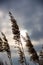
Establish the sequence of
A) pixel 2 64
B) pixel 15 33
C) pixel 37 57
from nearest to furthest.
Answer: pixel 37 57 → pixel 15 33 → pixel 2 64

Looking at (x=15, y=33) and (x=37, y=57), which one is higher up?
(x=15, y=33)

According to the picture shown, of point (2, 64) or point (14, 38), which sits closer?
point (14, 38)

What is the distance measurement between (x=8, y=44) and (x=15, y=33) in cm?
144

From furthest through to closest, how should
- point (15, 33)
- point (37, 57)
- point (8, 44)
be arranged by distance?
point (8, 44), point (15, 33), point (37, 57)

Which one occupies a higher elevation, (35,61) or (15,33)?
(15,33)

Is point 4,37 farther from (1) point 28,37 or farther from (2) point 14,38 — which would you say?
(1) point 28,37

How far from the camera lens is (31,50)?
41.1 feet

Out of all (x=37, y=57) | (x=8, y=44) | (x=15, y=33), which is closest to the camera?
(x=37, y=57)

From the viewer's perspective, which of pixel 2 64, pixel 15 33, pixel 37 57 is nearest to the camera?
pixel 37 57

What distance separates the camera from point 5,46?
1485 cm

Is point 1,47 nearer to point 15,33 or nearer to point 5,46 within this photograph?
point 5,46

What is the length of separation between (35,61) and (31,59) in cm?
42

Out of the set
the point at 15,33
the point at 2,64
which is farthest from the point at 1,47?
the point at 2,64

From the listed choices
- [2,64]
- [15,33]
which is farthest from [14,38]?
[2,64]
